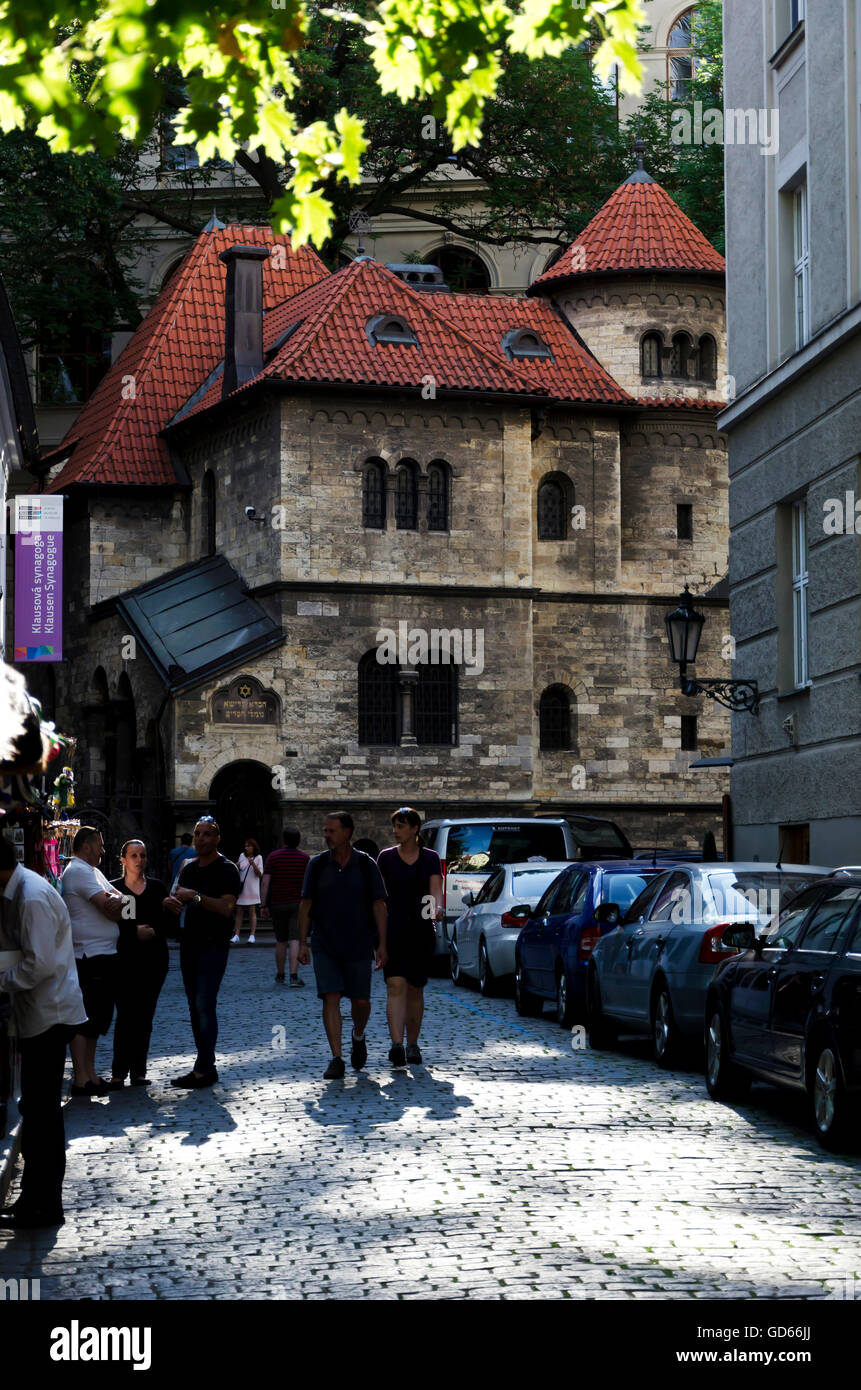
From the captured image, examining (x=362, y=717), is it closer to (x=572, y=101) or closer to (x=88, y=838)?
(x=572, y=101)

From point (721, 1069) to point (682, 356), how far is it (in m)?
35.3

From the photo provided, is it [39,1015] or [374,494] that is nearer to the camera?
[39,1015]

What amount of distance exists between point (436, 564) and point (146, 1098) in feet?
97.9

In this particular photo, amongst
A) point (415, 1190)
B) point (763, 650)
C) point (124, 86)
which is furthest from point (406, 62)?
point (763, 650)

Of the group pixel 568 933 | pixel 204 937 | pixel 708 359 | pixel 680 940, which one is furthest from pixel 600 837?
pixel 708 359

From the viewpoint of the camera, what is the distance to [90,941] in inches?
567

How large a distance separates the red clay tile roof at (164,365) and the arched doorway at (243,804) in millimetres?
8125

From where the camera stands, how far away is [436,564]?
43.3 metres

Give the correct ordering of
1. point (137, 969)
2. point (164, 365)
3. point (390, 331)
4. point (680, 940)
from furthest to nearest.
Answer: point (164, 365) < point (390, 331) < point (680, 940) < point (137, 969)

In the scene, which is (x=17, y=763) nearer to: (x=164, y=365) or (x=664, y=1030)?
(x=664, y=1030)

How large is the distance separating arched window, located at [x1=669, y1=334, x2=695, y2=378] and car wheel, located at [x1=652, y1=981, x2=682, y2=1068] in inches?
1301

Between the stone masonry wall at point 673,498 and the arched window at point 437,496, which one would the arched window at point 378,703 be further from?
the stone masonry wall at point 673,498

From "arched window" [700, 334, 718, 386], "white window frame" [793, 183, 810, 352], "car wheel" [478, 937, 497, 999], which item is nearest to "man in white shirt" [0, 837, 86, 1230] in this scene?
"car wheel" [478, 937, 497, 999]
